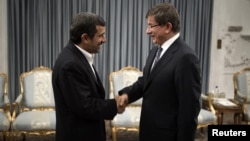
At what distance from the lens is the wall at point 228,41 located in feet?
16.7

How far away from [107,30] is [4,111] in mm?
1863

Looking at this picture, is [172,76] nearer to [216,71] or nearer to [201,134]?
[201,134]

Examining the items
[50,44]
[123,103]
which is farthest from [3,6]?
[123,103]

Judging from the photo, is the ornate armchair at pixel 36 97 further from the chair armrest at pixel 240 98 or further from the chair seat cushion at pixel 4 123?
the chair armrest at pixel 240 98

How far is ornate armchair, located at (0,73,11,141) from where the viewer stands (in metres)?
3.46

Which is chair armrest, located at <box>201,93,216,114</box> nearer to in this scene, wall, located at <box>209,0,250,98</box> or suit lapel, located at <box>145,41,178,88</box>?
wall, located at <box>209,0,250,98</box>

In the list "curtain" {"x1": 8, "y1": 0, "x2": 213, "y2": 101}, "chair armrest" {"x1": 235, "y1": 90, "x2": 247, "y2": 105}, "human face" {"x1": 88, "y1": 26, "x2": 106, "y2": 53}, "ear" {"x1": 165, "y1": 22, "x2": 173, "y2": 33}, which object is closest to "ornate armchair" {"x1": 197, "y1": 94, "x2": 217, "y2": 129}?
"chair armrest" {"x1": 235, "y1": 90, "x2": 247, "y2": 105}

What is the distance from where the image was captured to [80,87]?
1915mm

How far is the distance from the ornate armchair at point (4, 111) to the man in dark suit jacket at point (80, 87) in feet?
5.23

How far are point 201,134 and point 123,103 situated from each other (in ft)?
7.99

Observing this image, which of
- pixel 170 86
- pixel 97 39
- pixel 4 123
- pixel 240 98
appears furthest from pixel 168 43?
pixel 240 98

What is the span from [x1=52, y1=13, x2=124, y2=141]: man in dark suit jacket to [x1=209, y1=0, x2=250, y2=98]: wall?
3.44 meters

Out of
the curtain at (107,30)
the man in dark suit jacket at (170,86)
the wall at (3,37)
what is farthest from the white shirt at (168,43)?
the wall at (3,37)

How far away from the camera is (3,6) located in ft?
14.8
